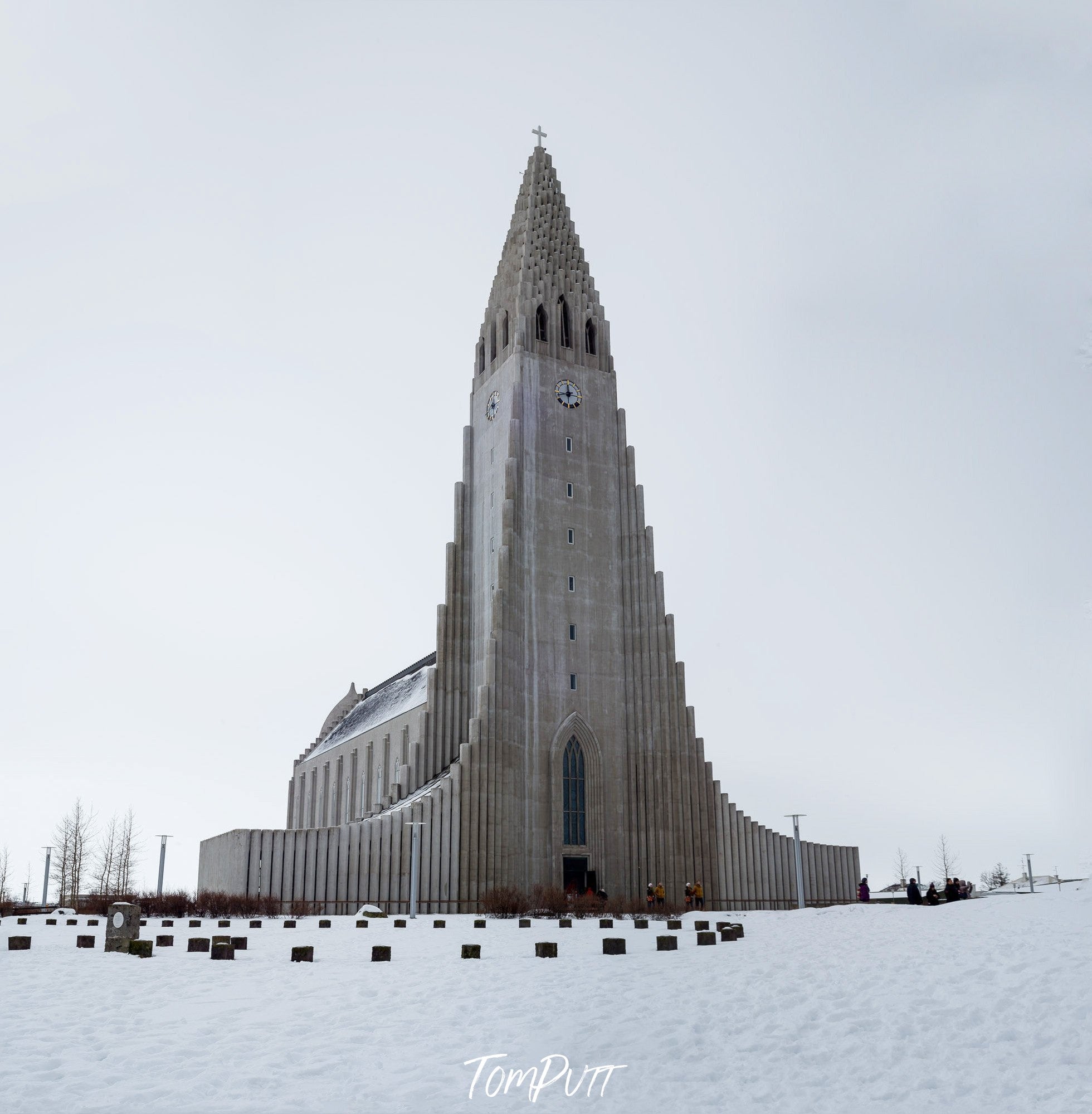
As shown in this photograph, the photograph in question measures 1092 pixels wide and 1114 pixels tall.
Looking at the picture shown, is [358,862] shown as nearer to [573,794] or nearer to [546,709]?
[573,794]

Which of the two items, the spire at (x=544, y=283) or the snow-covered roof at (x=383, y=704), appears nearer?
the spire at (x=544, y=283)

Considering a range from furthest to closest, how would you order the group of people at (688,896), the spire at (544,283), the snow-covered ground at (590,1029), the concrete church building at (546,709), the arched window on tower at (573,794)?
the spire at (544,283) < the arched window on tower at (573,794) < the concrete church building at (546,709) < the group of people at (688,896) < the snow-covered ground at (590,1029)

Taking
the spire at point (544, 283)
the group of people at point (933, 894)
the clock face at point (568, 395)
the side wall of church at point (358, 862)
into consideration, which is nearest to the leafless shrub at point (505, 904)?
the side wall of church at point (358, 862)

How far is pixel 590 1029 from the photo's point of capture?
13.5 metres

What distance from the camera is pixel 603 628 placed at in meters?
54.0

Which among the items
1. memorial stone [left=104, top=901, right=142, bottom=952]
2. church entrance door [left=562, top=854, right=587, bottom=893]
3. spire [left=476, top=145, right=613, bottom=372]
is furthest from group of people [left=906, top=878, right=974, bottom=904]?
spire [left=476, top=145, right=613, bottom=372]

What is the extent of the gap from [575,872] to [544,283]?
3060 centimetres

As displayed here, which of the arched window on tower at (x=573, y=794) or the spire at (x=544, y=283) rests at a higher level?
the spire at (x=544, y=283)

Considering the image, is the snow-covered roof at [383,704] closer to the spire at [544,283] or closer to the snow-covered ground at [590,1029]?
the spire at [544,283]

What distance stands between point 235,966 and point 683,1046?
906cm

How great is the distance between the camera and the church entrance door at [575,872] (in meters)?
49.7

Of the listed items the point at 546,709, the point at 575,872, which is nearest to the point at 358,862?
the point at 575,872

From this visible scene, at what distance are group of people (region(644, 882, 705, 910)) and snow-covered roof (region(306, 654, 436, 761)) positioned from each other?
59.5ft

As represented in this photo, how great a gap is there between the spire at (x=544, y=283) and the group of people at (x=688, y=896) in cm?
2738
